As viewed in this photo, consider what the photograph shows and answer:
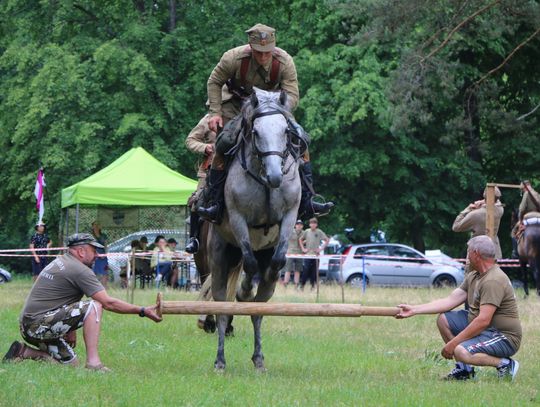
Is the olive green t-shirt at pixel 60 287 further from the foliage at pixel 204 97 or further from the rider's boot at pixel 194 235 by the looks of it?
the foliage at pixel 204 97

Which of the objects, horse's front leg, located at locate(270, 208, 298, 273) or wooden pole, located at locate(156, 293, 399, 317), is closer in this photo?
wooden pole, located at locate(156, 293, 399, 317)

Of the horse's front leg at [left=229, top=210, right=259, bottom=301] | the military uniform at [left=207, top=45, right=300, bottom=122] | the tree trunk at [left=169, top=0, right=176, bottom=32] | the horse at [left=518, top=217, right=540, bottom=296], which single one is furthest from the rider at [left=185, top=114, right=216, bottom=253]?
the tree trunk at [left=169, top=0, right=176, bottom=32]

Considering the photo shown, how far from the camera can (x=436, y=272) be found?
119ft

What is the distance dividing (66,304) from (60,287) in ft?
0.59

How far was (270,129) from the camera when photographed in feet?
33.8

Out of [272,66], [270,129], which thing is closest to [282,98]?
[270,129]

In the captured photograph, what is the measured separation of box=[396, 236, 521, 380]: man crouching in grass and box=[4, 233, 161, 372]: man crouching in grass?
286 cm

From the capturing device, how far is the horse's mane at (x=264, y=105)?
34.7 ft

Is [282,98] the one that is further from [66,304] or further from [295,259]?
A: [295,259]

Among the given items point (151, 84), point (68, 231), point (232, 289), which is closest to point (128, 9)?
point (151, 84)

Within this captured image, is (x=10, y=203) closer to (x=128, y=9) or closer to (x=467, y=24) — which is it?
(x=128, y=9)

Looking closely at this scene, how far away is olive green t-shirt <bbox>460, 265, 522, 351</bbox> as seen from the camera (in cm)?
1007

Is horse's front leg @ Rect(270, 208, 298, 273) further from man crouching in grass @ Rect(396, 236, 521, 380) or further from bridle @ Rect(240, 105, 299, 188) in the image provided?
man crouching in grass @ Rect(396, 236, 521, 380)

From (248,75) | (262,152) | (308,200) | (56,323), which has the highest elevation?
(248,75)
